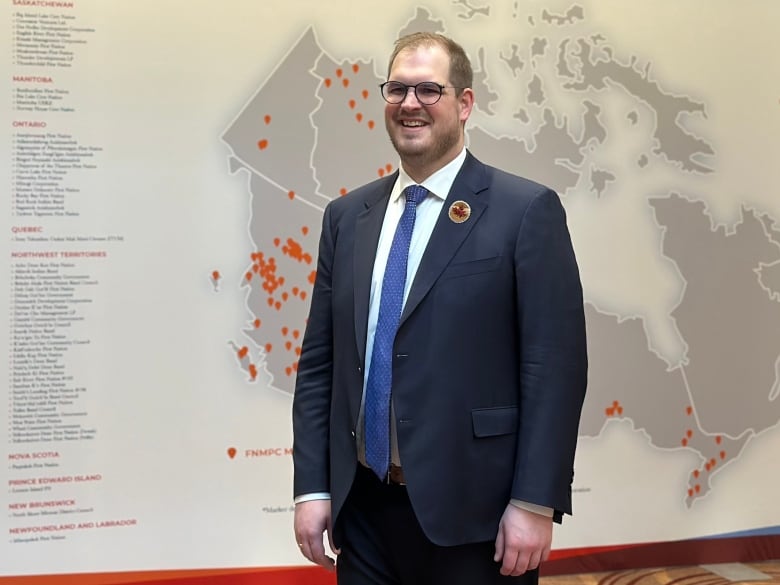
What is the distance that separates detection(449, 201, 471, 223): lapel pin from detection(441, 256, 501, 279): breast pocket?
3.8 inches

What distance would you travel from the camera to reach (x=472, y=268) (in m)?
1.48

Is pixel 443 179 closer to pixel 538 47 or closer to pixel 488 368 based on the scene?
pixel 488 368

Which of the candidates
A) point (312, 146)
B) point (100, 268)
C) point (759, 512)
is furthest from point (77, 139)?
point (759, 512)

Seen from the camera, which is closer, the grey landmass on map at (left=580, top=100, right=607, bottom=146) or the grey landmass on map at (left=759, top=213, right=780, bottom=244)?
the grey landmass on map at (left=580, top=100, right=607, bottom=146)

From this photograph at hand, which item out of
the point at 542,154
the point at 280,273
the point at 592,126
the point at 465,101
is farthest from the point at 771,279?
the point at 465,101

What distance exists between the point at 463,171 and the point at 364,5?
1603mm

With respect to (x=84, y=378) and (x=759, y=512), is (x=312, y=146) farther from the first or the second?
(x=759, y=512)

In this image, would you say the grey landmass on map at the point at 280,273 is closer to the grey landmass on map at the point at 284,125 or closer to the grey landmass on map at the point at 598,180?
the grey landmass on map at the point at 284,125

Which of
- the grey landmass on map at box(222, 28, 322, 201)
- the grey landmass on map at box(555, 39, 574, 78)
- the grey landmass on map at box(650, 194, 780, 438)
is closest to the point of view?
the grey landmass on map at box(222, 28, 322, 201)

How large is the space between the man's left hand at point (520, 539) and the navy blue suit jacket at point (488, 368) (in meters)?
0.03

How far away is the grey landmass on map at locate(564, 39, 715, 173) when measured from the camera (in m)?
3.09

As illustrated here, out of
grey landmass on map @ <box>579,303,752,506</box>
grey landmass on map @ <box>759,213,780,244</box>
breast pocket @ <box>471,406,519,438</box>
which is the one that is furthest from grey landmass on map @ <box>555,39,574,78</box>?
breast pocket @ <box>471,406,519,438</box>

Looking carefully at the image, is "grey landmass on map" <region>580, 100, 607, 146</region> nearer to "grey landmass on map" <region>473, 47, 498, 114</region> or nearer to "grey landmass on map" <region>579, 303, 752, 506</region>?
"grey landmass on map" <region>473, 47, 498, 114</region>

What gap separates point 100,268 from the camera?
8.89ft
